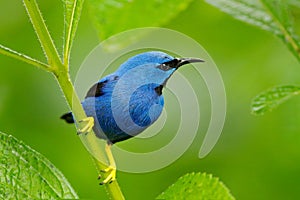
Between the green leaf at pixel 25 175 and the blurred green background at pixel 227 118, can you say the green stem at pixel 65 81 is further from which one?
the blurred green background at pixel 227 118

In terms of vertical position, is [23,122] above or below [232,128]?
above

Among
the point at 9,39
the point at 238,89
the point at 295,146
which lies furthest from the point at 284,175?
the point at 9,39

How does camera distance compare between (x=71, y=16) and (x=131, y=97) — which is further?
(x=131, y=97)

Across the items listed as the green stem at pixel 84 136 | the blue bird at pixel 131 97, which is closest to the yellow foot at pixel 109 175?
the green stem at pixel 84 136

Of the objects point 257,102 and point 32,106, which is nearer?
point 257,102

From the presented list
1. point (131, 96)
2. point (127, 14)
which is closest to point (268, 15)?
point (131, 96)

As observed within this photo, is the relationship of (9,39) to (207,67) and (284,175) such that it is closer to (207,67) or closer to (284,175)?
(207,67)

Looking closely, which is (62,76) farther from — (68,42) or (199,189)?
(199,189)
